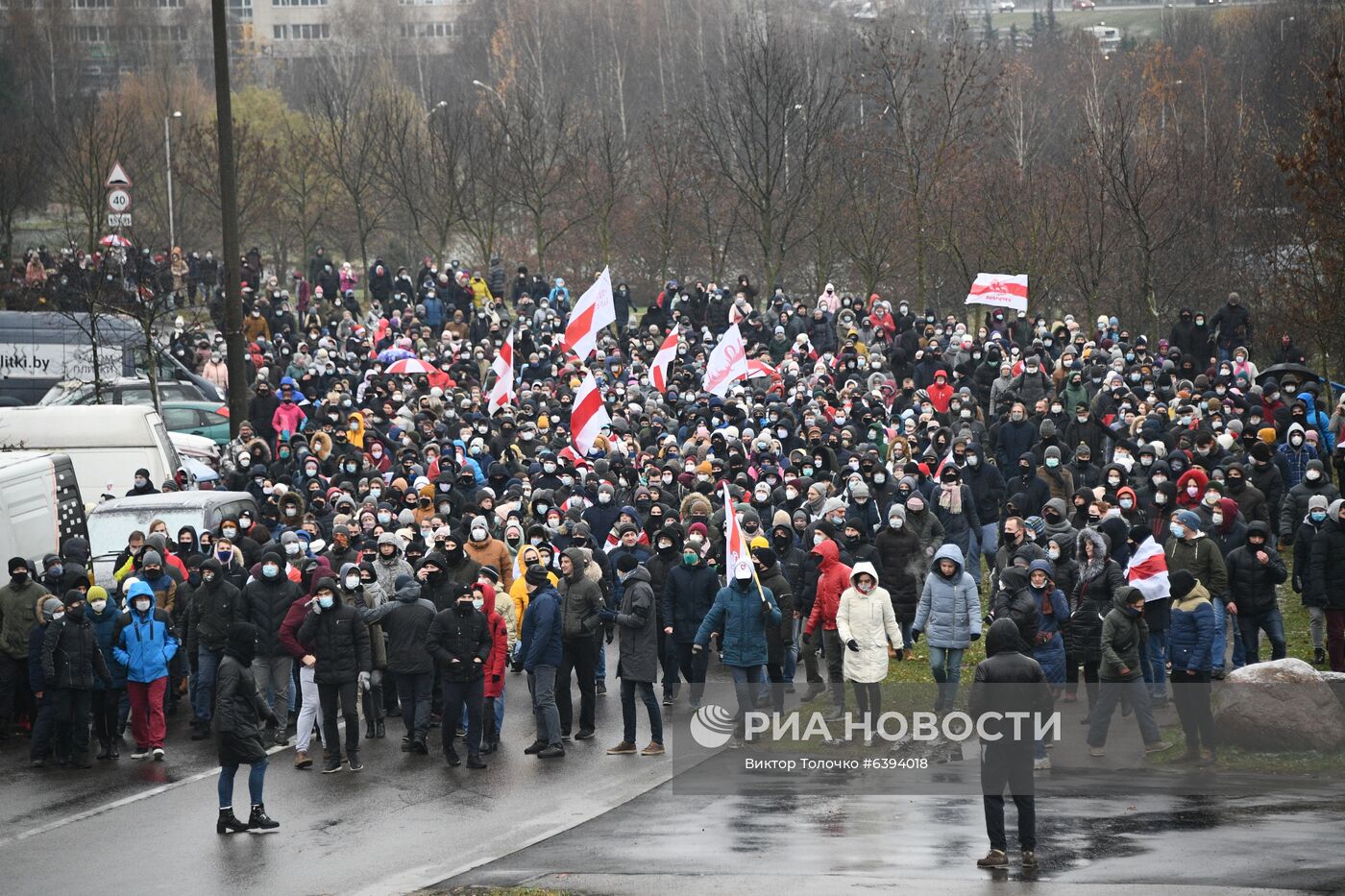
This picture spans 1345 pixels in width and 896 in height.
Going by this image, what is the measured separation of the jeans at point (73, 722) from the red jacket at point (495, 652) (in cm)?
353

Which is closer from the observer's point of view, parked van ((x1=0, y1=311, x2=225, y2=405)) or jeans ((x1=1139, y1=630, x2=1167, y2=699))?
jeans ((x1=1139, y1=630, x2=1167, y2=699))

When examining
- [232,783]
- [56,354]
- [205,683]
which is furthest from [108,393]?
[232,783]

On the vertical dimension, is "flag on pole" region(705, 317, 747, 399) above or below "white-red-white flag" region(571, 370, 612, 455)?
above

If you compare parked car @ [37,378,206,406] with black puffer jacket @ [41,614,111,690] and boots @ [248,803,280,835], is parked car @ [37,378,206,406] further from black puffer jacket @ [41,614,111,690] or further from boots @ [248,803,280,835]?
boots @ [248,803,280,835]

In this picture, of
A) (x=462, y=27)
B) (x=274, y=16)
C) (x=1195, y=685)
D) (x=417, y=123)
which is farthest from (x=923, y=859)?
(x=274, y=16)

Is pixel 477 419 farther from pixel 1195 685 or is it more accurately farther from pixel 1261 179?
pixel 1261 179

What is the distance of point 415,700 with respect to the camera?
1573cm

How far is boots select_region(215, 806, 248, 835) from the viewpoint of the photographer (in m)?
13.3

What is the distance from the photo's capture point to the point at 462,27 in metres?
118

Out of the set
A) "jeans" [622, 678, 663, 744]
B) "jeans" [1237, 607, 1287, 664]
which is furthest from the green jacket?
"jeans" [622, 678, 663, 744]

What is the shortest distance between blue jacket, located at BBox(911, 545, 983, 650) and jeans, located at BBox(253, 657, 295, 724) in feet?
18.8

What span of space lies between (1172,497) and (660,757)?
6.83 meters

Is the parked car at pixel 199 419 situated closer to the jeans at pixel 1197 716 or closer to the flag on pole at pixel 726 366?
the flag on pole at pixel 726 366

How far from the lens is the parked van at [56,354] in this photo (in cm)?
3378
